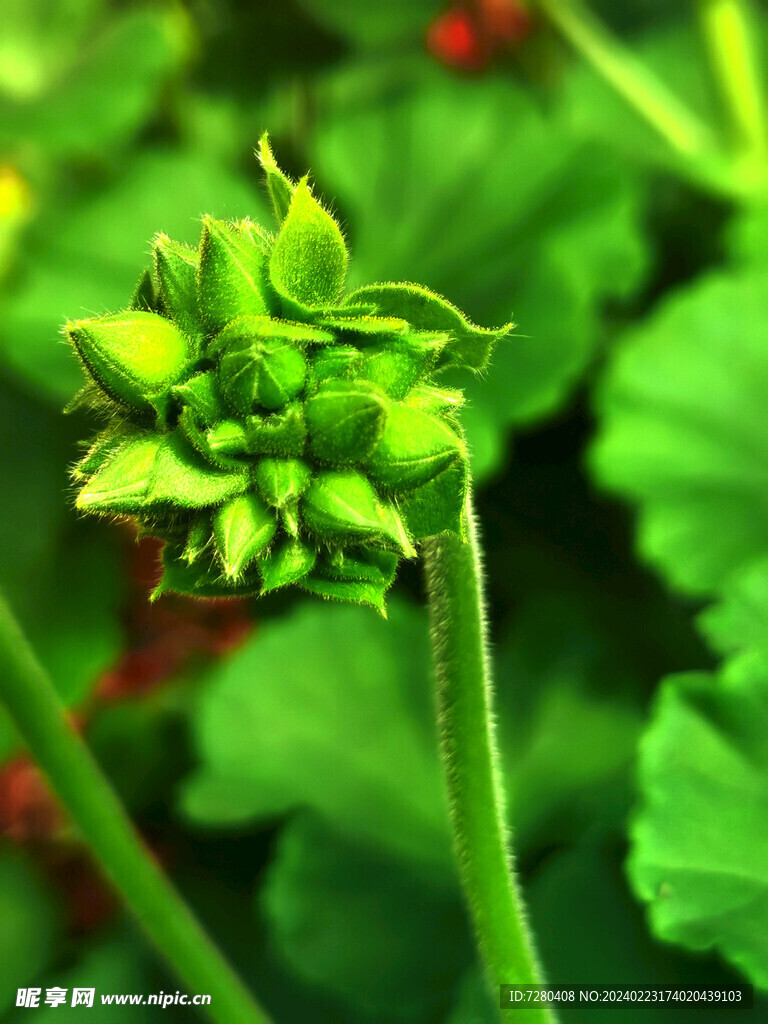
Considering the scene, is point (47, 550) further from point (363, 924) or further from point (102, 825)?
point (102, 825)

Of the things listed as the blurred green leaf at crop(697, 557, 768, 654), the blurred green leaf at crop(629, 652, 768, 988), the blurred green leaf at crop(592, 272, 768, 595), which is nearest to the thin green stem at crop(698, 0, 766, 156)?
the blurred green leaf at crop(592, 272, 768, 595)

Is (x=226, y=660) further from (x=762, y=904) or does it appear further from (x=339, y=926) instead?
(x=762, y=904)

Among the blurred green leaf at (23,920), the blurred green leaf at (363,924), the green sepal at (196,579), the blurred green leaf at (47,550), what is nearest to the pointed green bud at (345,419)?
the green sepal at (196,579)

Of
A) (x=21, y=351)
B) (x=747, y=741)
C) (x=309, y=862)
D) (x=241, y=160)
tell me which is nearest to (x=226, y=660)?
(x=309, y=862)

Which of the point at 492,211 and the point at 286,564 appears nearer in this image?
the point at 286,564

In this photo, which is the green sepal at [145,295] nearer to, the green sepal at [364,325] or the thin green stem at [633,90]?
the green sepal at [364,325]

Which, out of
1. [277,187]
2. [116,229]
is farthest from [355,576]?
[116,229]
